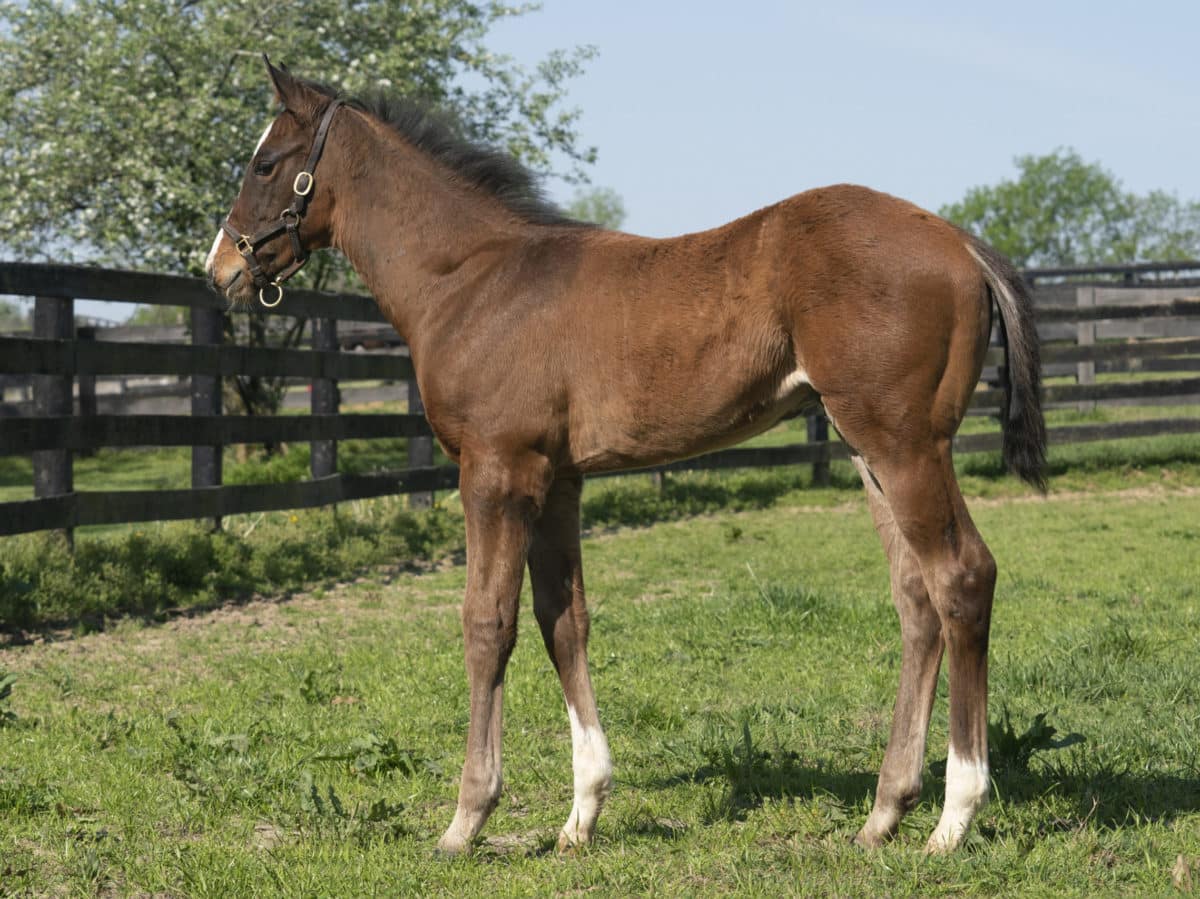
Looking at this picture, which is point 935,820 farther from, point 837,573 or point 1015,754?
point 837,573

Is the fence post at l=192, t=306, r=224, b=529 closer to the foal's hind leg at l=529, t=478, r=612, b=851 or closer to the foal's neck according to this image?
the foal's neck

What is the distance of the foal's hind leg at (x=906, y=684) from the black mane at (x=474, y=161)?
137 centimetres

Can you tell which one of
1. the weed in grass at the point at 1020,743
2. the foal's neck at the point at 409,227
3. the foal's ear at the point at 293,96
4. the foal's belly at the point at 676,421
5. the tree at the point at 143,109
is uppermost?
the tree at the point at 143,109

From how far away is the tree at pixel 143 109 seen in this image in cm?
1270

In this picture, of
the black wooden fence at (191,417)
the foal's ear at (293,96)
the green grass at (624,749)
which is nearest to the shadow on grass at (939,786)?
the green grass at (624,749)

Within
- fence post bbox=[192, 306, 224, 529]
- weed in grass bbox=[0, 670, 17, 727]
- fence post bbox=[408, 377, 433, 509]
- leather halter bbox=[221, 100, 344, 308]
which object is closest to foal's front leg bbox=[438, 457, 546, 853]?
leather halter bbox=[221, 100, 344, 308]

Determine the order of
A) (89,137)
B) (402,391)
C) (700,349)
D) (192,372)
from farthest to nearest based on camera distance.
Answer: (402,391) < (89,137) < (192,372) < (700,349)

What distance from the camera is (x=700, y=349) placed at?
3367mm

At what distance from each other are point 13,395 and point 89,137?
37.7ft

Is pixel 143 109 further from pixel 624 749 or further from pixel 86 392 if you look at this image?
pixel 624 749

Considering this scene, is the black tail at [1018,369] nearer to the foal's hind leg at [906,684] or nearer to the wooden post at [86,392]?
the foal's hind leg at [906,684]

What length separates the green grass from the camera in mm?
3217

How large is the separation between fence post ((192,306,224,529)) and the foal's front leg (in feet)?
16.5

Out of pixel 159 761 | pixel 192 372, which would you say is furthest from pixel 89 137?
pixel 159 761
